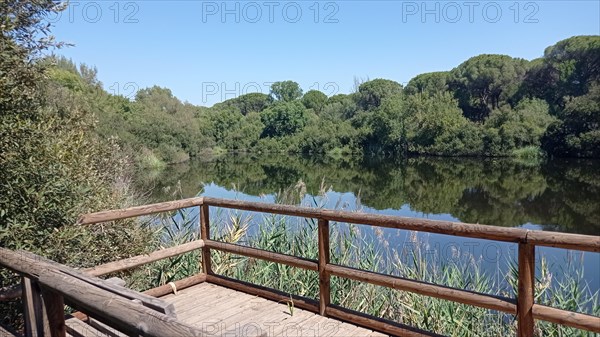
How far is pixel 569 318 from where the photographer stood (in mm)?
2135

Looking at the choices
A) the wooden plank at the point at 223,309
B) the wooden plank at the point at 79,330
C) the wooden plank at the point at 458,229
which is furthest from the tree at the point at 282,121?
the wooden plank at the point at 79,330

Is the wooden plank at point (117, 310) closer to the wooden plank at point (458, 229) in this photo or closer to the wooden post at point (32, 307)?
the wooden post at point (32, 307)

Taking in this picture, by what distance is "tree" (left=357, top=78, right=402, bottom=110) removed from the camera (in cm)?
6334

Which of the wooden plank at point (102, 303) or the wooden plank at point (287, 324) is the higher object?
the wooden plank at point (102, 303)

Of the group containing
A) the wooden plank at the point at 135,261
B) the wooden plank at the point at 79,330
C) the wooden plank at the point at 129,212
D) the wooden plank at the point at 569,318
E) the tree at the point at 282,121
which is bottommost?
the wooden plank at the point at 79,330

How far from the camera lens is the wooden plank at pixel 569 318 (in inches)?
80.4

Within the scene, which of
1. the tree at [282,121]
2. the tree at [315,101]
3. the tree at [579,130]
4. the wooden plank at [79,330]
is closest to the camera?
the wooden plank at [79,330]

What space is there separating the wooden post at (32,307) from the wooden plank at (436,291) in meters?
1.80

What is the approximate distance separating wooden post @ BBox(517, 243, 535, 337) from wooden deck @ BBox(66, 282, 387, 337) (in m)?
0.93

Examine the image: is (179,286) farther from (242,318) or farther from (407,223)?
(407,223)

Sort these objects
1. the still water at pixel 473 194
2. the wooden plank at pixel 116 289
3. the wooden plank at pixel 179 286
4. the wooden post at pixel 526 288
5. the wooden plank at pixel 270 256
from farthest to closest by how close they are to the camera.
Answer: the still water at pixel 473 194, the wooden plank at pixel 179 286, the wooden plank at pixel 270 256, the wooden post at pixel 526 288, the wooden plank at pixel 116 289

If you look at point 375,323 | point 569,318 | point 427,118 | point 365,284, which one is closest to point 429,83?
point 427,118

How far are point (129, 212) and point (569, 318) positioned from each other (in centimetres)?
296

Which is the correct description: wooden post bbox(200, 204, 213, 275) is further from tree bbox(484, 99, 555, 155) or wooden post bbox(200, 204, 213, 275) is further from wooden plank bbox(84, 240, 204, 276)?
tree bbox(484, 99, 555, 155)
